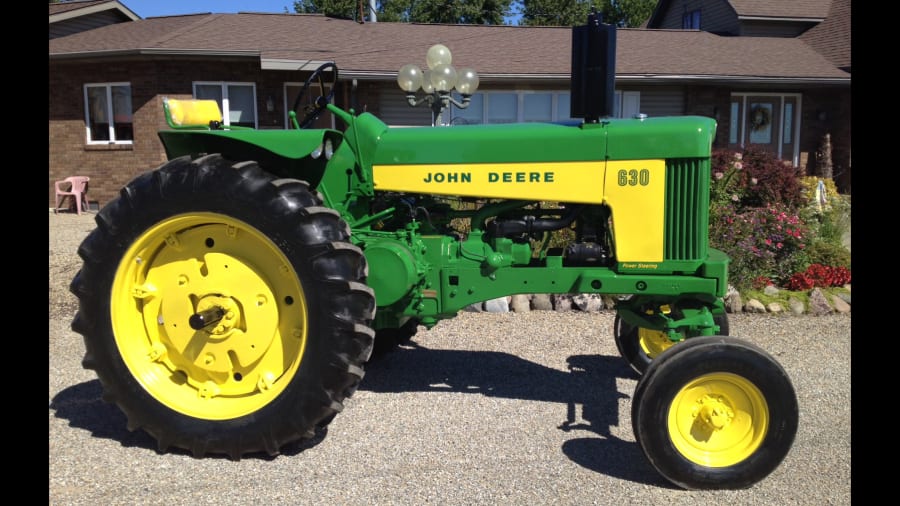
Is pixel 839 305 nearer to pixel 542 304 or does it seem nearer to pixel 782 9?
pixel 542 304

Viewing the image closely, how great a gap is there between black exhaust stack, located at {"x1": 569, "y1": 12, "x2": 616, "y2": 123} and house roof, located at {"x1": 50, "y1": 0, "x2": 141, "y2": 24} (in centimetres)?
1601

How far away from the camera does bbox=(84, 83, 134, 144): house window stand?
1445 cm

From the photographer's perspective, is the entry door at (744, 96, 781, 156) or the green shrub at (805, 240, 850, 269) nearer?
the green shrub at (805, 240, 850, 269)

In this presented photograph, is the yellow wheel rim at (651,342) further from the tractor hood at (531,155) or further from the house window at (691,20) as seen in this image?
the house window at (691,20)

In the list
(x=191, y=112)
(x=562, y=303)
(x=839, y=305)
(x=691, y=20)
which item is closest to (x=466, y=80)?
(x=562, y=303)

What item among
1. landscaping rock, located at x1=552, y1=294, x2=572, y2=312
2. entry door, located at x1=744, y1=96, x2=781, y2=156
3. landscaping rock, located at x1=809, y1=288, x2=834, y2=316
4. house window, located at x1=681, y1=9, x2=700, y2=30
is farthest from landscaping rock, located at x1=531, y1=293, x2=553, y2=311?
→ house window, located at x1=681, y1=9, x2=700, y2=30

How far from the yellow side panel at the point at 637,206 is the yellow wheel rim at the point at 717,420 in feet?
2.44

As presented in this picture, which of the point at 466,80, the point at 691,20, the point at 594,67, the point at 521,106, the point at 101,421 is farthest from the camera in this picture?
the point at 691,20

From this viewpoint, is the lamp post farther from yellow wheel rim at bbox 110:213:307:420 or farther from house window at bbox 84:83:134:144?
yellow wheel rim at bbox 110:213:307:420

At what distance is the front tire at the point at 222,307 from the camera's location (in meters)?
3.30

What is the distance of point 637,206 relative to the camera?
3.60 meters

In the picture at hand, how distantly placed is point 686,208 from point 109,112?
14015mm

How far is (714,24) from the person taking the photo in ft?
63.7

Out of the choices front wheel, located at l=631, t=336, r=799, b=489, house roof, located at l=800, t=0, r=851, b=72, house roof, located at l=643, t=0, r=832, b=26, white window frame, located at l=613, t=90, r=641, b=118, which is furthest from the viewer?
house roof, located at l=643, t=0, r=832, b=26
